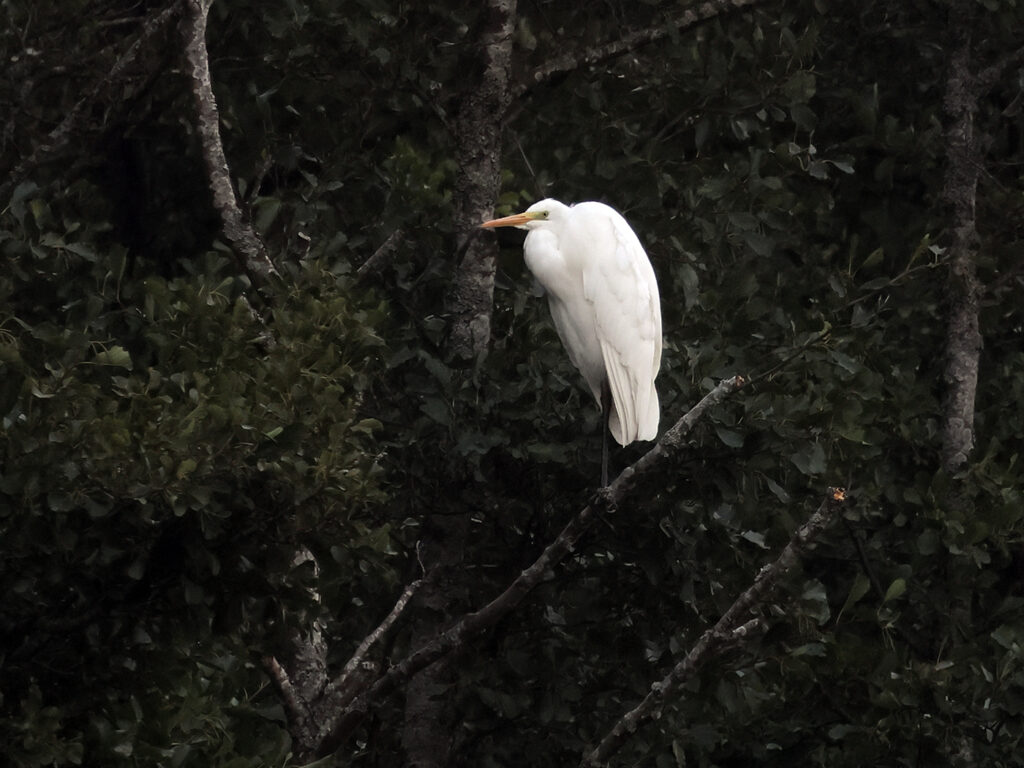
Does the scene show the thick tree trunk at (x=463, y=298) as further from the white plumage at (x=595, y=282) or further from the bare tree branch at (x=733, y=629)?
the bare tree branch at (x=733, y=629)

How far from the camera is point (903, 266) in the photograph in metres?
6.62

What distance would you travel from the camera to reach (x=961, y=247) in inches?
243

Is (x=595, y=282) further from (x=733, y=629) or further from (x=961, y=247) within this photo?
(x=733, y=629)

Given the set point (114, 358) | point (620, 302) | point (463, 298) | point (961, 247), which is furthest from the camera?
point (961, 247)

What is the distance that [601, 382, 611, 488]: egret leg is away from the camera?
15.4ft

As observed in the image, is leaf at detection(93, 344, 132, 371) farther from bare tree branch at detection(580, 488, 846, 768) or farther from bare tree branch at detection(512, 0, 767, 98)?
bare tree branch at detection(512, 0, 767, 98)

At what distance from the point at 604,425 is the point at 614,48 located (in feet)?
4.23

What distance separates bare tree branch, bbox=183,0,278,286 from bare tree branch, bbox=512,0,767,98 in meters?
1.18

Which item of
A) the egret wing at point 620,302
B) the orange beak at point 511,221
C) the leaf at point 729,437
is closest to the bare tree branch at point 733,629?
the leaf at point 729,437

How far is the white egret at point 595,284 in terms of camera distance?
17.0 ft

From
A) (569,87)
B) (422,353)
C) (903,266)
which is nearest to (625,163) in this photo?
(569,87)

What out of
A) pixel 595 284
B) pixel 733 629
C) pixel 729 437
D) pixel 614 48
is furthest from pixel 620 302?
pixel 733 629

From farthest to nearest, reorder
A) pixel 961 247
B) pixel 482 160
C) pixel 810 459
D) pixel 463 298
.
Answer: pixel 961 247, pixel 482 160, pixel 463 298, pixel 810 459

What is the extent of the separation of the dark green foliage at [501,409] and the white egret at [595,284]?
13 centimetres
